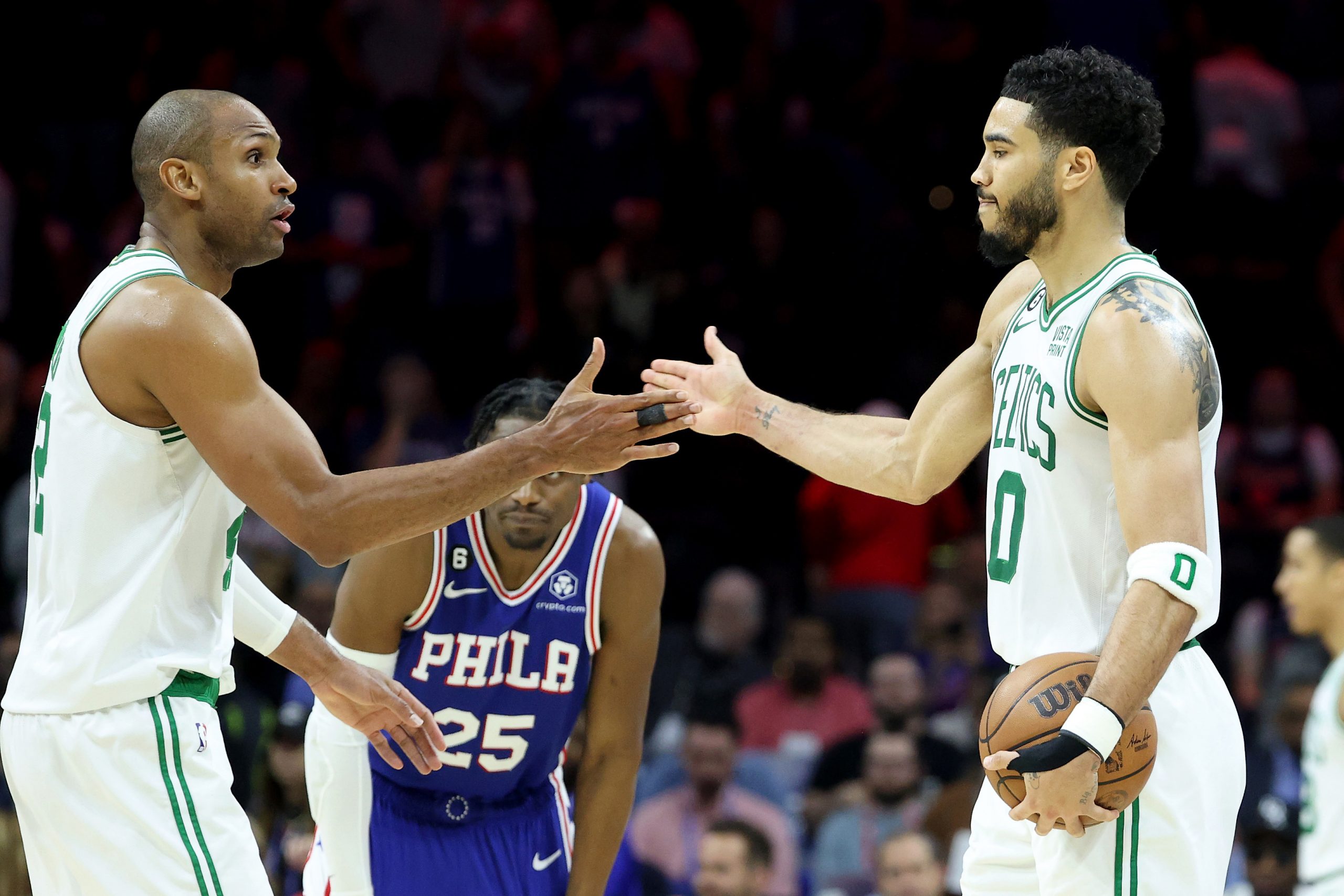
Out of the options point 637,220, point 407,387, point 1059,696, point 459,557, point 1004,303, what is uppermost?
point 637,220

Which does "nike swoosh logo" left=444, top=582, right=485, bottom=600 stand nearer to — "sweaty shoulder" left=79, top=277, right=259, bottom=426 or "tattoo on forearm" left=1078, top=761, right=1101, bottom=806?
"sweaty shoulder" left=79, top=277, right=259, bottom=426

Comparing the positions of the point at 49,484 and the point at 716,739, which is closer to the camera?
the point at 49,484

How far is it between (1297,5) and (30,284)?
7.93m

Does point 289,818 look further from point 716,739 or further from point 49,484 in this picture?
point 49,484

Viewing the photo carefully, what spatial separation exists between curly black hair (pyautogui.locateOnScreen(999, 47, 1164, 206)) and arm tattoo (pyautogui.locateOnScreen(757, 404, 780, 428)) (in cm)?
118

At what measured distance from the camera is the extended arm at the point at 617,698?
4438 millimetres

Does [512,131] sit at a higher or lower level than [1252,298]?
higher

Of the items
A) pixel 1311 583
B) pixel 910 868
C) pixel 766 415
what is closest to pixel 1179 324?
pixel 766 415

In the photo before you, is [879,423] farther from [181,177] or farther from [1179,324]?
[181,177]

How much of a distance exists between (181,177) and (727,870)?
13.4ft

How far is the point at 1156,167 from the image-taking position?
9.44 m

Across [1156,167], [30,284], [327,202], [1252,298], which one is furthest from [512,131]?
[1252,298]

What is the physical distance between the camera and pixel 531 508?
171 inches

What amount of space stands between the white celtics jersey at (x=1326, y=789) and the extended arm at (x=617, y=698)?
275 centimetres
